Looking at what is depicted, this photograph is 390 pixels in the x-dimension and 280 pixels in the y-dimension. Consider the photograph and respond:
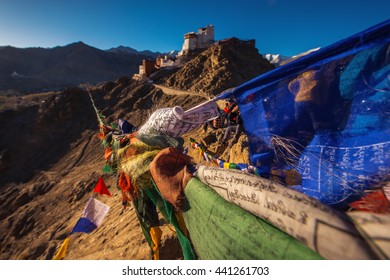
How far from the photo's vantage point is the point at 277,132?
7.84 ft

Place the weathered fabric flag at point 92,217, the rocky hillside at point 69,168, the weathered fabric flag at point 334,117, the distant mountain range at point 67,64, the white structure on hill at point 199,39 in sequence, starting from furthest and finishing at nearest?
1. the distant mountain range at point 67,64
2. the white structure on hill at point 199,39
3. the rocky hillside at point 69,168
4. the weathered fabric flag at point 92,217
5. the weathered fabric flag at point 334,117

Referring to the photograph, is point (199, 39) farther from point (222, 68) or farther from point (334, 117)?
point (334, 117)

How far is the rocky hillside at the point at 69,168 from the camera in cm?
617

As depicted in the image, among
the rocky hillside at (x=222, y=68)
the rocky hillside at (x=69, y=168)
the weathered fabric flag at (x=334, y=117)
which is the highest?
the rocky hillside at (x=222, y=68)

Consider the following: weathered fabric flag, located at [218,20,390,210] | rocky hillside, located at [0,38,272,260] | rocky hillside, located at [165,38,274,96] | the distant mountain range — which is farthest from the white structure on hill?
the distant mountain range

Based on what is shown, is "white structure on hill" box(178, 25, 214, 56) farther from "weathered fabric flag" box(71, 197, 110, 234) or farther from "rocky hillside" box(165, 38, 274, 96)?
"weathered fabric flag" box(71, 197, 110, 234)

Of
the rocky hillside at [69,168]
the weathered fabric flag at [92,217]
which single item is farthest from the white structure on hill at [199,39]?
the weathered fabric flag at [92,217]

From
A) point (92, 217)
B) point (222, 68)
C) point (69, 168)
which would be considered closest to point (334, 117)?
point (92, 217)

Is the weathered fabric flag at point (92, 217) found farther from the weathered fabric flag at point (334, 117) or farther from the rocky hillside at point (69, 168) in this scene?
the weathered fabric flag at point (334, 117)

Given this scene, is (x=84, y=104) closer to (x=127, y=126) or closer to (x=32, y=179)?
(x=32, y=179)

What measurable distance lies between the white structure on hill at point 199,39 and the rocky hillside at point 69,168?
1030 centimetres

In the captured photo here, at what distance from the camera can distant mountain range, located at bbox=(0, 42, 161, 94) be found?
255ft
